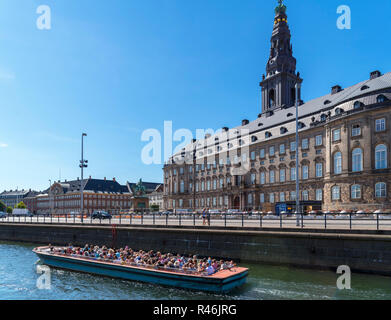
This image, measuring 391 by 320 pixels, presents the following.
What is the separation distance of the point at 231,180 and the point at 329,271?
5490 centimetres

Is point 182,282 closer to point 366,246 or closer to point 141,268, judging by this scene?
point 141,268

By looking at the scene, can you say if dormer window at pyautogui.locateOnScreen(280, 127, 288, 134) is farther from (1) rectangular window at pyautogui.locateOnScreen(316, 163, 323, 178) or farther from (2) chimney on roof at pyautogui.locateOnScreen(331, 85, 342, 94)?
(2) chimney on roof at pyautogui.locateOnScreen(331, 85, 342, 94)

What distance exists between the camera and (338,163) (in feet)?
169

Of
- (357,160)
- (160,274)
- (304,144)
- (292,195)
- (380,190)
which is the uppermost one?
(304,144)

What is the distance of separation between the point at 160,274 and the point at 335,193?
128 feet

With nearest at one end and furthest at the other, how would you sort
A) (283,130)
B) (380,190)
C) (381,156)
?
(380,190) < (381,156) < (283,130)

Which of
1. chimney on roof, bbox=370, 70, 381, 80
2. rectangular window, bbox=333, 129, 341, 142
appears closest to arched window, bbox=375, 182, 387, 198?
rectangular window, bbox=333, 129, 341, 142

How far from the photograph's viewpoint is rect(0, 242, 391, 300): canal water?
56.7ft

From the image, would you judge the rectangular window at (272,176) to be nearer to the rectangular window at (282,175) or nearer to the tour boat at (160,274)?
the rectangular window at (282,175)

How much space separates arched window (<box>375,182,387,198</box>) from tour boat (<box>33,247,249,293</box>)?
3438 centimetres

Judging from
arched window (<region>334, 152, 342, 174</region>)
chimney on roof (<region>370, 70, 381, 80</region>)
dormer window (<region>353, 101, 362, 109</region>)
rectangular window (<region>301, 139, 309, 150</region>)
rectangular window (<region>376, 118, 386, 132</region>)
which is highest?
chimney on roof (<region>370, 70, 381, 80</region>)

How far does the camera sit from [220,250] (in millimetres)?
26047

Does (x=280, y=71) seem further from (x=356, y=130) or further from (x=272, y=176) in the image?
(x=356, y=130)

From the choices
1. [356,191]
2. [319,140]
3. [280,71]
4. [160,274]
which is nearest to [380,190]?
[356,191]
